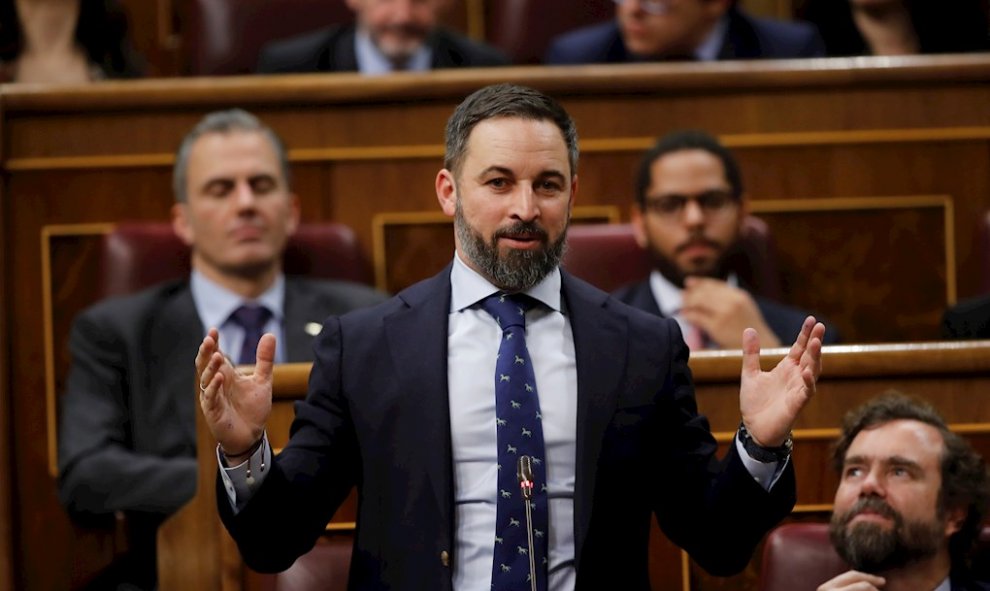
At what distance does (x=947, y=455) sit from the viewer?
123 cm

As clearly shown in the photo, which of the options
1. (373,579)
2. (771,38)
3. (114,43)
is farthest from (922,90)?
(373,579)

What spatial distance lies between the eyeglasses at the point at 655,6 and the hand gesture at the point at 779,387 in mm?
1085

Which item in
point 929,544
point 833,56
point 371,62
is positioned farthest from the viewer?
point 833,56

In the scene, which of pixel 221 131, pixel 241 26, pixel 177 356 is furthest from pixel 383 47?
pixel 177 356

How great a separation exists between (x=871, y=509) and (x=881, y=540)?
3 cm

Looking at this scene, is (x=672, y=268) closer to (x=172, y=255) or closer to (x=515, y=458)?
(x=172, y=255)

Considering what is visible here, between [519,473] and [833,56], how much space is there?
54.8 inches

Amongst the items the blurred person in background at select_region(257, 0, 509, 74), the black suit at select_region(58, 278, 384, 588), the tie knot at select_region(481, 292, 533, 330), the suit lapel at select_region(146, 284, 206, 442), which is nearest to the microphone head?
the tie knot at select_region(481, 292, 533, 330)

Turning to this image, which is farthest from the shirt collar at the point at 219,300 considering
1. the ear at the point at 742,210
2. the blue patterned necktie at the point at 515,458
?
the blue patterned necktie at the point at 515,458

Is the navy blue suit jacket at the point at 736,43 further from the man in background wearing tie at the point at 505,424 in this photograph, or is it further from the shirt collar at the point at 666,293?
the man in background wearing tie at the point at 505,424

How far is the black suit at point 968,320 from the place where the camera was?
5.32 feet

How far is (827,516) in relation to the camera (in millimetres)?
1270

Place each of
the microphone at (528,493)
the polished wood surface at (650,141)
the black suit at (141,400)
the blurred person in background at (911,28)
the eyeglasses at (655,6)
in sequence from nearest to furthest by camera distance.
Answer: the microphone at (528,493) < the black suit at (141,400) < the polished wood surface at (650,141) < the eyeglasses at (655,6) < the blurred person in background at (911,28)

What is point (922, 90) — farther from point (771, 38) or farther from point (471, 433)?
point (471, 433)
